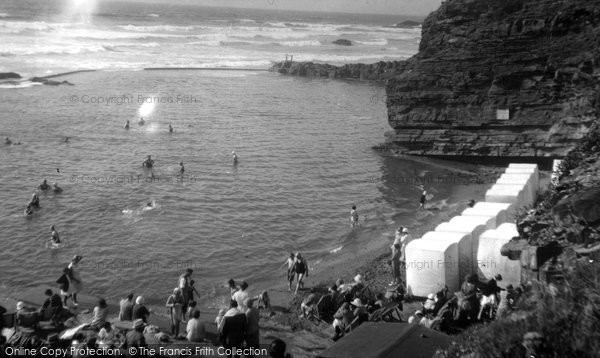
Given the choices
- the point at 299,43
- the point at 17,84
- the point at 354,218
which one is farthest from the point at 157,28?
the point at 354,218

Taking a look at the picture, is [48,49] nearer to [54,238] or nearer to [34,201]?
[34,201]

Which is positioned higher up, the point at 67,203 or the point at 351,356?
the point at 351,356

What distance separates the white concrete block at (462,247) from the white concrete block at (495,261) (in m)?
0.27

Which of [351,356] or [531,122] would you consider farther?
[531,122]

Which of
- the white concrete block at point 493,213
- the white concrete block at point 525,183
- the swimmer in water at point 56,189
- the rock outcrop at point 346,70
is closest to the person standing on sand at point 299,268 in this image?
the white concrete block at point 493,213

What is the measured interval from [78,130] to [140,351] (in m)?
32.1

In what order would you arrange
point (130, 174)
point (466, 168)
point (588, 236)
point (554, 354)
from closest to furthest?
point (554, 354), point (588, 236), point (130, 174), point (466, 168)

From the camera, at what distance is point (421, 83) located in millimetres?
35750

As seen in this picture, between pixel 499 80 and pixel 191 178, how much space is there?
1673 centimetres

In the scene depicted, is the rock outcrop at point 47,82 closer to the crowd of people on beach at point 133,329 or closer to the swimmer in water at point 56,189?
the swimmer in water at point 56,189

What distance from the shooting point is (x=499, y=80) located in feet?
111

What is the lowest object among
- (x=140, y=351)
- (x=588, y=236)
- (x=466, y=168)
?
(x=466, y=168)

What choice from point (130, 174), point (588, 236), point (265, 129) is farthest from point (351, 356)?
point (265, 129)

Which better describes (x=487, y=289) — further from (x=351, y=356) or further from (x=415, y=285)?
(x=351, y=356)
